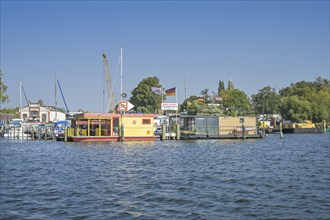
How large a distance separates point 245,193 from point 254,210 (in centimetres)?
331

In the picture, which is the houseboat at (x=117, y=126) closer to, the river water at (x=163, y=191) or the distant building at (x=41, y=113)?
the river water at (x=163, y=191)

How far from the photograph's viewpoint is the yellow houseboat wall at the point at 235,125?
74188 millimetres

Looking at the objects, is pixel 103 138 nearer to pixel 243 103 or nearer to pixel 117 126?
pixel 117 126

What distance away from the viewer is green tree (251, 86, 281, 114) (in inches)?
5763

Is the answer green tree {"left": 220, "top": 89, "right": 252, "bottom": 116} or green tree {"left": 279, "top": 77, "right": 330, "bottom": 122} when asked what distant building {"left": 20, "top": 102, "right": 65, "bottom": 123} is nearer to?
green tree {"left": 220, "top": 89, "right": 252, "bottom": 116}

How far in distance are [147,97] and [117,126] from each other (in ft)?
197

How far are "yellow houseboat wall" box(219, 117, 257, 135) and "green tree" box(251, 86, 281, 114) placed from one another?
66.5m

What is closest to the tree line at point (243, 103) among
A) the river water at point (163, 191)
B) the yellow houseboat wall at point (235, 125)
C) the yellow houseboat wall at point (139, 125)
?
the yellow houseboat wall at point (235, 125)

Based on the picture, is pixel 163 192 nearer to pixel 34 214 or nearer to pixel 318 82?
pixel 34 214

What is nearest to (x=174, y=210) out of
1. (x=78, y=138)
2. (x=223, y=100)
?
(x=78, y=138)

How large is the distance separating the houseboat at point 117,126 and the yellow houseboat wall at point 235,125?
17.0 metres

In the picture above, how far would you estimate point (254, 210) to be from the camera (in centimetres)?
1627

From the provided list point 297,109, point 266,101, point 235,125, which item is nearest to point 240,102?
point 297,109

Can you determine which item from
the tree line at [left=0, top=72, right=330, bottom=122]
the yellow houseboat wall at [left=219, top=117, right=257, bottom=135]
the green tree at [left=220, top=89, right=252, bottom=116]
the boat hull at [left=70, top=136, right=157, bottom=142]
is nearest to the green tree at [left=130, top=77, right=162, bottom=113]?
the tree line at [left=0, top=72, right=330, bottom=122]
